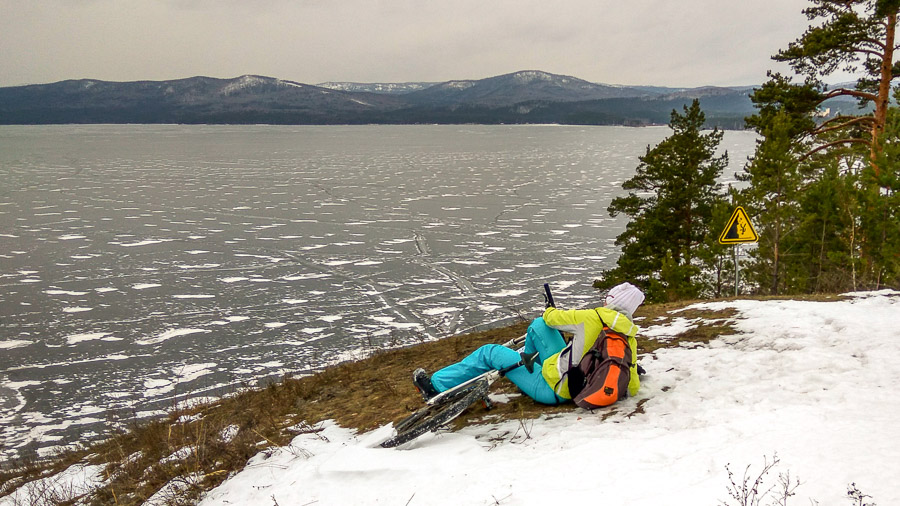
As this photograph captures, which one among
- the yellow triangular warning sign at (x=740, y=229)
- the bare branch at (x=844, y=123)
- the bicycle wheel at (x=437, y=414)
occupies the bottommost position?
the bicycle wheel at (x=437, y=414)

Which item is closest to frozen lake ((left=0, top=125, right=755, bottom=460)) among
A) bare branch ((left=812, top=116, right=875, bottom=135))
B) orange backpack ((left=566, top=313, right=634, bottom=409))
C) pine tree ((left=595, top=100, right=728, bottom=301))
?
pine tree ((left=595, top=100, right=728, bottom=301))

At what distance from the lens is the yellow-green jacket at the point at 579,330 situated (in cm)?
529

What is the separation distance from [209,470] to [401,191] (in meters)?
36.3

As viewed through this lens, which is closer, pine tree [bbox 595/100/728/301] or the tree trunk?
the tree trunk

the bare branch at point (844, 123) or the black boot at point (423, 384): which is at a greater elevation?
the bare branch at point (844, 123)

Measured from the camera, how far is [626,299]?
5273mm

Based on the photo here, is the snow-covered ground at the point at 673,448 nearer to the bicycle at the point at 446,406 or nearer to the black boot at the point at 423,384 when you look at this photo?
the bicycle at the point at 446,406

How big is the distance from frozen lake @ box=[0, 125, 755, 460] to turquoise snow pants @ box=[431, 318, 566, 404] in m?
6.22

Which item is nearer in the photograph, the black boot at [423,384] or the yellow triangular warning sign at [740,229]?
the black boot at [423,384]

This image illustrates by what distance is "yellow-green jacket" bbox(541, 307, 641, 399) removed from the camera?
17.4ft

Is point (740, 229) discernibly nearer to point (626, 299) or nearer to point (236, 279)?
point (626, 299)

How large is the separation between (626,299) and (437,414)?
1958 mm

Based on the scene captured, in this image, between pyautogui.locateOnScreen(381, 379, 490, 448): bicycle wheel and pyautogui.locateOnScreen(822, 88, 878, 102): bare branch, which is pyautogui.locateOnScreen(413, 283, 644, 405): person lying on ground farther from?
pyautogui.locateOnScreen(822, 88, 878, 102): bare branch

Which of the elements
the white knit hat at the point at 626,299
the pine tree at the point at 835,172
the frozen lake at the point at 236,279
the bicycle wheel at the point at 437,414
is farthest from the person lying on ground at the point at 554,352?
the pine tree at the point at 835,172
